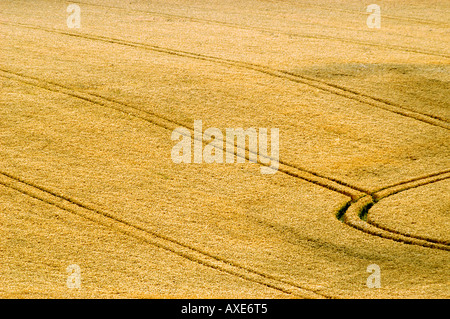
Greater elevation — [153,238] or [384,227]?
[384,227]

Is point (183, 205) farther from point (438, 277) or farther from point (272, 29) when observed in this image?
point (272, 29)

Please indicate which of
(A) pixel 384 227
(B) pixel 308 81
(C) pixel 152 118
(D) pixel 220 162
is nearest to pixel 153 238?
(D) pixel 220 162

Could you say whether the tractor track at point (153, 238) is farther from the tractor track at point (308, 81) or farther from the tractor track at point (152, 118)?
the tractor track at point (308, 81)

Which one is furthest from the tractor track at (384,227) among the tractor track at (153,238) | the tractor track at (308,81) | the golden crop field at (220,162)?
the tractor track at (308,81)

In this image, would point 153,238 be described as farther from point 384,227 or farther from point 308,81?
point 308,81

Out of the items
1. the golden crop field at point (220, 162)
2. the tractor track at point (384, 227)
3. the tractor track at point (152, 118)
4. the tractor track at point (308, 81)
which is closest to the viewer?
the golden crop field at point (220, 162)

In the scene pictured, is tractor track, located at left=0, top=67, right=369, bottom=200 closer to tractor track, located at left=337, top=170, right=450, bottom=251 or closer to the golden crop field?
the golden crop field

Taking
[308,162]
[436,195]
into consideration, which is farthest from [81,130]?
[436,195]
